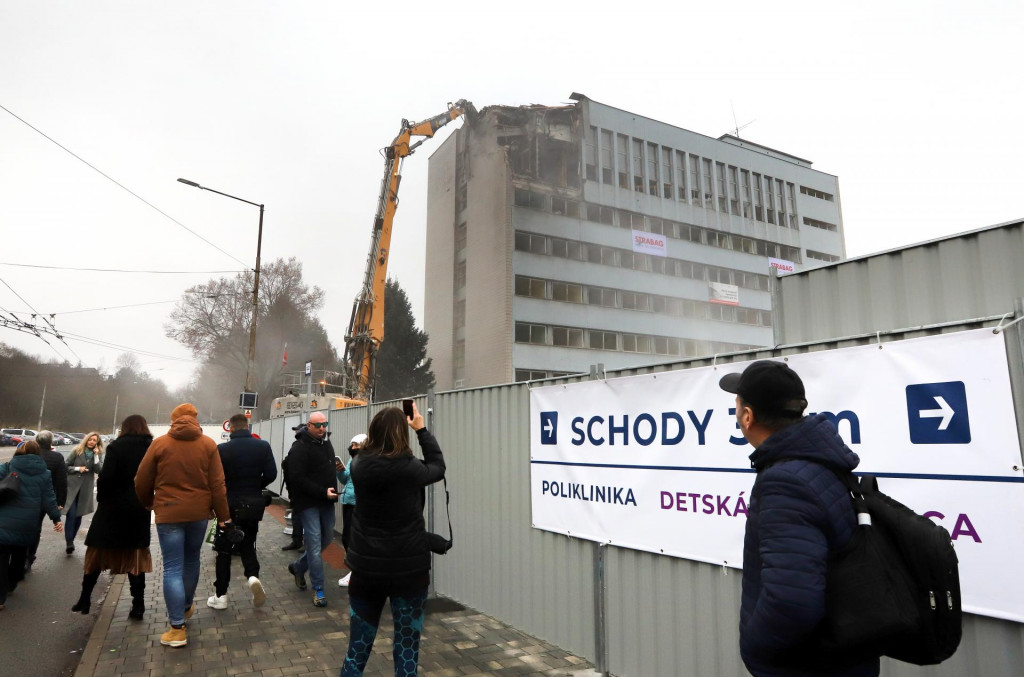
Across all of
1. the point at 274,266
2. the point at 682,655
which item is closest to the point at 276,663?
the point at 682,655

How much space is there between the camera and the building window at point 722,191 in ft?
171

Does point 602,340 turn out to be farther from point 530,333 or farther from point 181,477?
point 181,477

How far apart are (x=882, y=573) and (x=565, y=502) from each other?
3.49 meters

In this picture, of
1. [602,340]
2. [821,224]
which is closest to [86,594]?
[602,340]

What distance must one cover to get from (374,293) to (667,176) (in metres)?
34.9

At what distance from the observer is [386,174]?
23500 mm

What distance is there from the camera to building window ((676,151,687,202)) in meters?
50.4

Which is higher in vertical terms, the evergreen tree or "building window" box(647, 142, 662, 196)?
"building window" box(647, 142, 662, 196)

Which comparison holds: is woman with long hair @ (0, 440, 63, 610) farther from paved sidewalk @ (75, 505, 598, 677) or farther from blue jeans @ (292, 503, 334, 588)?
blue jeans @ (292, 503, 334, 588)

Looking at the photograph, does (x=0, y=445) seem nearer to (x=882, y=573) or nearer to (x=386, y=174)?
(x=386, y=174)

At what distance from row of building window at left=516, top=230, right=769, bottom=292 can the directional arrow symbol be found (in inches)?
1577

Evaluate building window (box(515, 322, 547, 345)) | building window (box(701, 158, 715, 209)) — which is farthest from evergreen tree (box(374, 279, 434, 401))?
building window (box(701, 158, 715, 209))

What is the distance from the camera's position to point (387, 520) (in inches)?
135

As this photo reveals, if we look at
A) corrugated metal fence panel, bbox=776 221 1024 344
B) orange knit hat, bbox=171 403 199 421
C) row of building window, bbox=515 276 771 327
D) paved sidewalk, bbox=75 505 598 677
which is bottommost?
paved sidewalk, bbox=75 505 598 677
